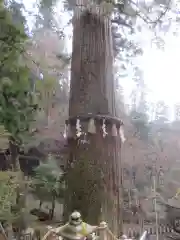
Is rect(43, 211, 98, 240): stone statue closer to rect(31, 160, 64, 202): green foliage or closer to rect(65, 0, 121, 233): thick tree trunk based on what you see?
rect(65, 0, 121, 233): thick tree trunk

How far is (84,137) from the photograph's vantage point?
242 centimetres

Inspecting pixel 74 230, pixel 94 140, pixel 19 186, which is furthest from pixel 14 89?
pixel 74 230

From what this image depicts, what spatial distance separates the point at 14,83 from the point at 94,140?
32.2 inches

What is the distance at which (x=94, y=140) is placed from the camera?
2414 millimetres

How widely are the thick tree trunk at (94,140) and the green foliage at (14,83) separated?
1.57 ft

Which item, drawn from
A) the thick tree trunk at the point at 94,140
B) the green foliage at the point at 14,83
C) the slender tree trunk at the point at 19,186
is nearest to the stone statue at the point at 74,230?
the thick tree trunk at the point at 94,140

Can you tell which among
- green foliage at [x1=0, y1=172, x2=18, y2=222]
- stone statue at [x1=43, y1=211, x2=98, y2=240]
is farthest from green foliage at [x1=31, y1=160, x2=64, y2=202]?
stone statue at [x1=43, y1=211, x2=98, y2=240]

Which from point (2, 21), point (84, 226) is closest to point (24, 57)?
point (2, 21)

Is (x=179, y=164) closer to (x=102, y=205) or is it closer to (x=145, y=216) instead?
(x=145, y=216)

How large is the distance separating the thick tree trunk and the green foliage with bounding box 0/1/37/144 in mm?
477

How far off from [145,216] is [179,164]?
2.48ft

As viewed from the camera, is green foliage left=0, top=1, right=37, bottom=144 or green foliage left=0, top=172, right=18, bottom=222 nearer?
green foliage left=0, top=1, right=37, bottom=144

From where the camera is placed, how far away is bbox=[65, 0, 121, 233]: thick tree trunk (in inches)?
93.4

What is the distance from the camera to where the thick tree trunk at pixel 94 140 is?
2.37 meters
